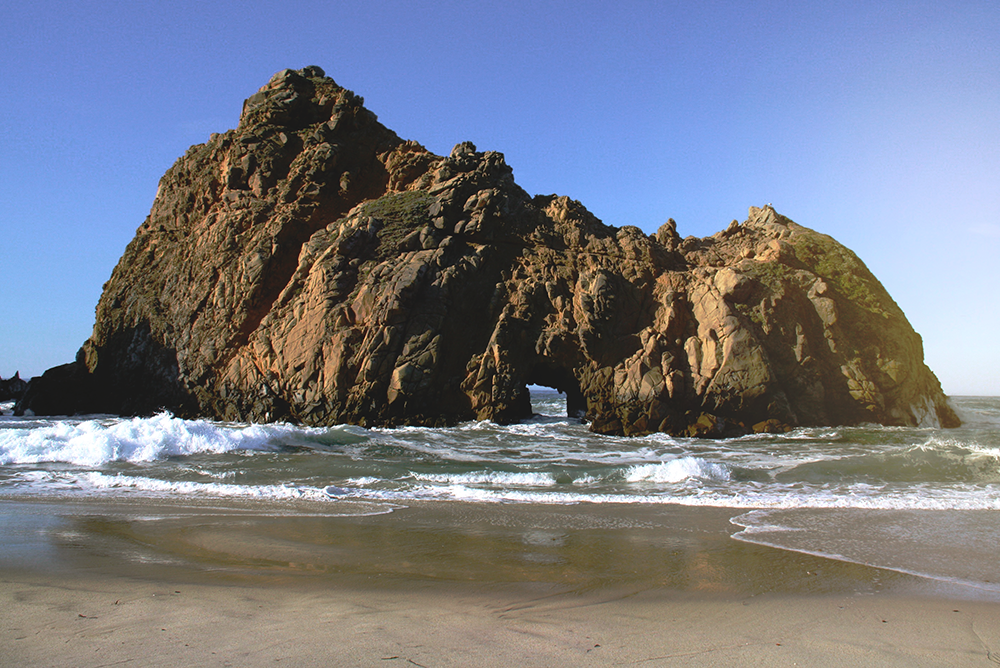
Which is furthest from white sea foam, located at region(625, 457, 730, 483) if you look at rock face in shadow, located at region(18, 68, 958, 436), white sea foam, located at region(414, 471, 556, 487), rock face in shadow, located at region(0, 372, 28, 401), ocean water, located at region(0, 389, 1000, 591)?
rock face in shadow, located at region(0, 372, 28, 401)

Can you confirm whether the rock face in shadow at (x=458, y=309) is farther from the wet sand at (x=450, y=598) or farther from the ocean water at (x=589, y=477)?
the wet sand at (x=450, y=598)

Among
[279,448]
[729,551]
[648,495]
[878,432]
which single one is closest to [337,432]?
[279,448]

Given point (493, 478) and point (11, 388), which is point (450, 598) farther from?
point (11, 388)

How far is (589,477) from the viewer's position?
11.6m

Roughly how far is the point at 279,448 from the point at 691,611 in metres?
13.0

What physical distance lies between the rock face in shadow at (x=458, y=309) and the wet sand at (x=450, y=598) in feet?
43.5

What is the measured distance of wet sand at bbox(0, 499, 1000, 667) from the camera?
12.2 ft

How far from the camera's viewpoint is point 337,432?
60.6 feet

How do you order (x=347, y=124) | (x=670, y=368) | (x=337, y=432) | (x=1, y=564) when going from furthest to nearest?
(x=347, y=124) → (x=670, y=368) → (x=337, y=432) → (x=1, y=564)

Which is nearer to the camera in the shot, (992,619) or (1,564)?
(992,619)

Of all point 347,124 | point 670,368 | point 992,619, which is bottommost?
point 992,619

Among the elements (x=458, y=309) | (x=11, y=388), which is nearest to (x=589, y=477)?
(x=458, y=309)

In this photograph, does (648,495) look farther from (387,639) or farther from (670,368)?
(670,368)

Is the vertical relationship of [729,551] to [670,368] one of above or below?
below
